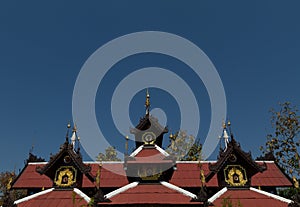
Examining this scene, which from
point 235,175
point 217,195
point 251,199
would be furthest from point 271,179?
point 217,195

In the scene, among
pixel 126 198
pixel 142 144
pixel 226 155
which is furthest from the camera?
pixel 142 144

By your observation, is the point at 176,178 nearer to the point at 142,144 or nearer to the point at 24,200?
the point at 142,144

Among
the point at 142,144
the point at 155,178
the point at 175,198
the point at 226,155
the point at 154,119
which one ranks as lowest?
the point at 175,198

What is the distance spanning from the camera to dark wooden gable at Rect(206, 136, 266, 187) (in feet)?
57.1

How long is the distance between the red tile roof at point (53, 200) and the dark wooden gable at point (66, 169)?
863 mm

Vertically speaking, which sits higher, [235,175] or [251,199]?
[235,175]

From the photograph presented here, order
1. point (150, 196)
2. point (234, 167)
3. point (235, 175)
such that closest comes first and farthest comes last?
point (150, 196) → point (235, 175) → point (234, 167)

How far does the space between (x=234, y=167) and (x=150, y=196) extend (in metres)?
6.38

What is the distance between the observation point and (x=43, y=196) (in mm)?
16688

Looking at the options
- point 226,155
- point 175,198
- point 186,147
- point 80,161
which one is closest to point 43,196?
point 80,161

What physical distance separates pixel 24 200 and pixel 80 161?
4.04 m

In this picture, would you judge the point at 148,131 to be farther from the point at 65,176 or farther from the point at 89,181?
the point at 65,176

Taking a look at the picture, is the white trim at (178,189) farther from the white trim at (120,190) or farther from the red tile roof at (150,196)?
the white trim at (120,190)

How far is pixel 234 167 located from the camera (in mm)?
17922
